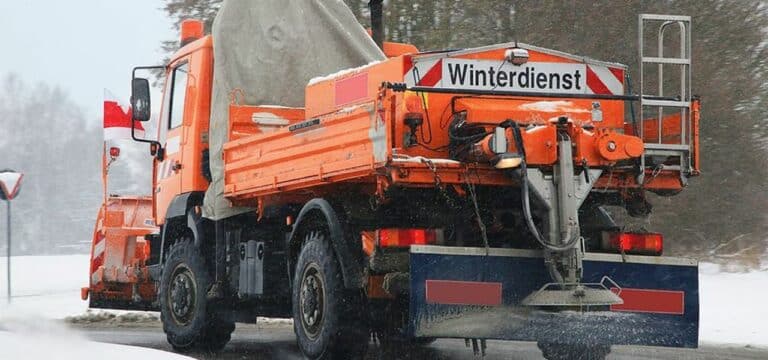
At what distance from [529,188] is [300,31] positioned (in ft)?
Result: 14.8

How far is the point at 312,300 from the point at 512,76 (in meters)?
2.10

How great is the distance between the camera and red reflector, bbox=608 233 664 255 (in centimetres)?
873

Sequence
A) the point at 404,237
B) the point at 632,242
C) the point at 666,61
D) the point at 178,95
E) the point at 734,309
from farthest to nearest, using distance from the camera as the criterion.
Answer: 1. the point at 734,309
2. the point at 178,95
3. the point at 632,242
4. the point at 666,61
5. the point at 404,237

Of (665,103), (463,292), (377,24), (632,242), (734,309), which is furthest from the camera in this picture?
(734,309)

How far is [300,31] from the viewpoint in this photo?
11938mm

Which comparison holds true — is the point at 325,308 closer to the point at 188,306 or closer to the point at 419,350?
the point at 188,306

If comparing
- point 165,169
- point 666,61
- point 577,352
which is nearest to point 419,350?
point 165,169

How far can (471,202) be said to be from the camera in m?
8.56

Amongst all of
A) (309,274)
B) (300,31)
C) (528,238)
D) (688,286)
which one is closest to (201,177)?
(300,31)

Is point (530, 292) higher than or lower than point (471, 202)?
lower

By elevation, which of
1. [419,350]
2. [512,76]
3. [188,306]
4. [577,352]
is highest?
[512,76]

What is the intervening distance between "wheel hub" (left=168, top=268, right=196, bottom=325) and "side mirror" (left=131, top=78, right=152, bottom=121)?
1.44 meters

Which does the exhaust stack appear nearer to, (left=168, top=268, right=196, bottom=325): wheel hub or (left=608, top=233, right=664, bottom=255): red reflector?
(left=168, top=268, right=196, bottom=325): wheel hub

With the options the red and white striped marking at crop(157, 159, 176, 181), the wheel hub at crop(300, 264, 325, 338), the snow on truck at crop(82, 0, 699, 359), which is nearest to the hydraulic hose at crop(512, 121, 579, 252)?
the snow on truck at crop(82, 0, 699, 359)
